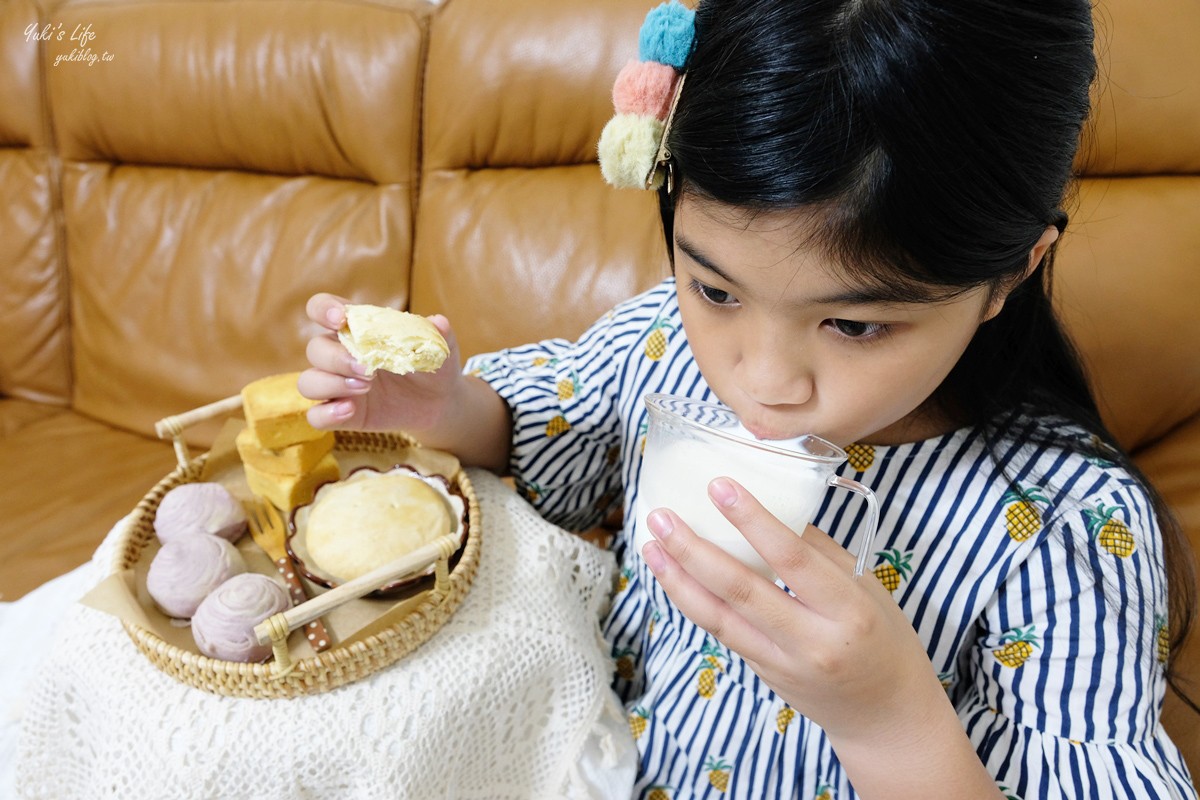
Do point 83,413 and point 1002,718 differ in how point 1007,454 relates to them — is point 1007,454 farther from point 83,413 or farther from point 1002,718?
point 83,413

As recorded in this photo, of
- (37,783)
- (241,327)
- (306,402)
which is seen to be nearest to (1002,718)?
(306,402)

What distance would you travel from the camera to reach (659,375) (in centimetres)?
98

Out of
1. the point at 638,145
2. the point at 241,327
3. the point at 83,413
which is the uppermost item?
the point at 638,145

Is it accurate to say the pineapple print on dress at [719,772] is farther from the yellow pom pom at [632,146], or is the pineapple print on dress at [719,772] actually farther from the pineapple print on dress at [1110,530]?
the yellow pom pom at [632,146]

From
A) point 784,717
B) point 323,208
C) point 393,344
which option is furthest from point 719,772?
point 323,208

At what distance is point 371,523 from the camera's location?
87 cm

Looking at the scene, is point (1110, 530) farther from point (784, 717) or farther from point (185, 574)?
point (185, 574)

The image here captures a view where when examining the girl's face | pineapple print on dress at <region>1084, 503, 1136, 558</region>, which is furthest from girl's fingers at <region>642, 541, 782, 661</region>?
pineapple print on dress at <region>1084, 503, 1136, 558</region>

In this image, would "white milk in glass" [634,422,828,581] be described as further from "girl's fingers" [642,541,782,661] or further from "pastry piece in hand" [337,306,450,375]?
"pastry piece in hand" [337,306,450,375]

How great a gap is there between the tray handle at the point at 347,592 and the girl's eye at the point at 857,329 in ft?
1.44

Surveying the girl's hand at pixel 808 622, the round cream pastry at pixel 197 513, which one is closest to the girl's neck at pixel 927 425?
the girl's hand at pixel 808 622

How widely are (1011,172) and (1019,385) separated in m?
0.34

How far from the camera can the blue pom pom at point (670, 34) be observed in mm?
605

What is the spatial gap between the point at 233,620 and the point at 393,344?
31cm
